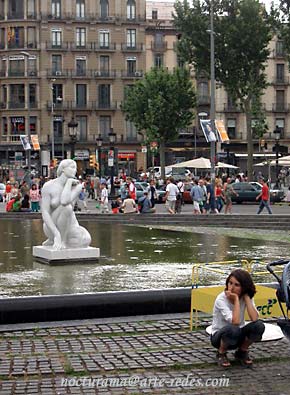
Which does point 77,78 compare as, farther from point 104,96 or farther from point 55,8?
point 55,8

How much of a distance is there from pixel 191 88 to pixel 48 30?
55.2 feet

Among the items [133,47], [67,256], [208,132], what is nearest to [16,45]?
[133,47]

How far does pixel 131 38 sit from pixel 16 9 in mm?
11433

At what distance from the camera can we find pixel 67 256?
15312 mm

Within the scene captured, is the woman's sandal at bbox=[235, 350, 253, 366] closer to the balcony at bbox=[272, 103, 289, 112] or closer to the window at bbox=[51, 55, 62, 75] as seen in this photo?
the window at bbox=[51, 55, 62, 75]

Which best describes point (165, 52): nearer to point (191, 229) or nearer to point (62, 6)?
point (62, 6)

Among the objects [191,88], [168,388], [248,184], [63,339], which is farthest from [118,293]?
[191,88]

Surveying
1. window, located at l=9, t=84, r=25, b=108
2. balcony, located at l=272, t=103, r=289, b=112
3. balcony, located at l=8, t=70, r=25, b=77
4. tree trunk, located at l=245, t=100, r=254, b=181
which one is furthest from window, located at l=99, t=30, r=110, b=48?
tree trunk, located at l=245, t=100, r=254, b=181

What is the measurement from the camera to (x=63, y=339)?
9375mm

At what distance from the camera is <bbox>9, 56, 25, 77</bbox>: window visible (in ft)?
246

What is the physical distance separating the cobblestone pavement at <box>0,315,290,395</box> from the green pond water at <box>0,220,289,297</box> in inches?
94.6

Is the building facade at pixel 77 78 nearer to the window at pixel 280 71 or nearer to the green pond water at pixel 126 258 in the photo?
the window at pixel 280 71

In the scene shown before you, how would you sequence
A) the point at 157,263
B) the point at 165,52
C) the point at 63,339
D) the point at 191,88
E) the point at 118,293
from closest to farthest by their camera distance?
the point at 63,339
the point at 118,293
the point at 157,263
the point at 191,88
the point at 165,52

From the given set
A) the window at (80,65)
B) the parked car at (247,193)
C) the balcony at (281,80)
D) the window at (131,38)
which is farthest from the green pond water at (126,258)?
the balcony at (281,80)
